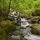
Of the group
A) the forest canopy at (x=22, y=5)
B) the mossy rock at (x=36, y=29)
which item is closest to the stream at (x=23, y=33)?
the mossy rock at (x=36, y=29)

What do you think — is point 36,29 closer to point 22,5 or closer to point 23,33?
point 23,33

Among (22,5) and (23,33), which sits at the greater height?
(22,5)

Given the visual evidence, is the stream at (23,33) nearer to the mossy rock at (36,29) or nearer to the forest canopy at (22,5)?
the mossy rock at (36,29)

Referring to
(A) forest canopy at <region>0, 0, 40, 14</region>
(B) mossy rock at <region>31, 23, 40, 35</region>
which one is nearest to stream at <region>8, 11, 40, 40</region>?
(B) mossy rock at <region>31, 23, 40, 35</region>

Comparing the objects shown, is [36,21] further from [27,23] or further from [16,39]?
[16,39]

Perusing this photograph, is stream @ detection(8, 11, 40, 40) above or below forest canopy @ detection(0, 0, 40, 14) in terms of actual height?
below

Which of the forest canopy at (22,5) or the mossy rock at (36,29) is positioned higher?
the forest canopy at (22,5)

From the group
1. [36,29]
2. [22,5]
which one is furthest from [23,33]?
[22,5]

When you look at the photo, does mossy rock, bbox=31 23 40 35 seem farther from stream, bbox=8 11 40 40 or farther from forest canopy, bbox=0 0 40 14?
forest canopy, bbox=0 0 40 14

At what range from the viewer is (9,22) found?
2027 mm

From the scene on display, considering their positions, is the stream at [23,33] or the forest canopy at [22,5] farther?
the forest canopy at [22,5]

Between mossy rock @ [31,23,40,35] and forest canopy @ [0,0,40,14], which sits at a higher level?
forest canopy @ [0,0,40,14]

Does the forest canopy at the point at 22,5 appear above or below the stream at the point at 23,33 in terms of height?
above

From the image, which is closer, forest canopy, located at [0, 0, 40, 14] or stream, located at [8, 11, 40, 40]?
stream, located at [8, 11, 40, 40]
